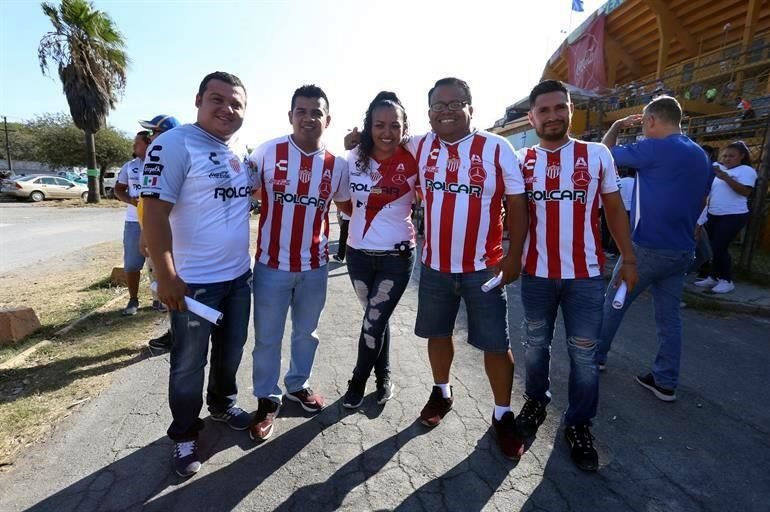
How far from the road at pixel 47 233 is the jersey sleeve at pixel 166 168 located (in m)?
7.65

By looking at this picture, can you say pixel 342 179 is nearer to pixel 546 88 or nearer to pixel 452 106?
pixel 452 106

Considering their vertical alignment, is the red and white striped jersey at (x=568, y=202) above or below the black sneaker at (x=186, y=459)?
above

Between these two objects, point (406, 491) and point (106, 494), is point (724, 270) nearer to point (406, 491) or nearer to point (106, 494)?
point (406, 491)

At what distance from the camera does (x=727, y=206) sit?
5902 millimetres

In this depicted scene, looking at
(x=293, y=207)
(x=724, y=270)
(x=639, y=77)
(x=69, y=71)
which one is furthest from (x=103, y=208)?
(x=639, y=77)

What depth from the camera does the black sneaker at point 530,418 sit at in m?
2.75

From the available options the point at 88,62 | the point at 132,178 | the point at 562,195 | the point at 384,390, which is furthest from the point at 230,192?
the point at 88,62

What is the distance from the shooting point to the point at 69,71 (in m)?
19.5

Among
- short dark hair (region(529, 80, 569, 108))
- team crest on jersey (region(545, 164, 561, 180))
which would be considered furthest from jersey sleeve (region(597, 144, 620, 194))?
short dark hair (region(529, 80, 569, 108))

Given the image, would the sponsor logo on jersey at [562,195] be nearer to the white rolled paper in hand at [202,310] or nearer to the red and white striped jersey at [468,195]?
the red and white striped jersey at [468,195]

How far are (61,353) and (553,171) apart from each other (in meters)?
4.45

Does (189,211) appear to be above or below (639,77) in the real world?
below

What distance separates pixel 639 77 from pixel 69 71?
25.5 m

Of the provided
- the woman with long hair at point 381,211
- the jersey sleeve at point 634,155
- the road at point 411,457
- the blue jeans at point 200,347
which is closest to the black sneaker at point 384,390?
the road at point 411,457
